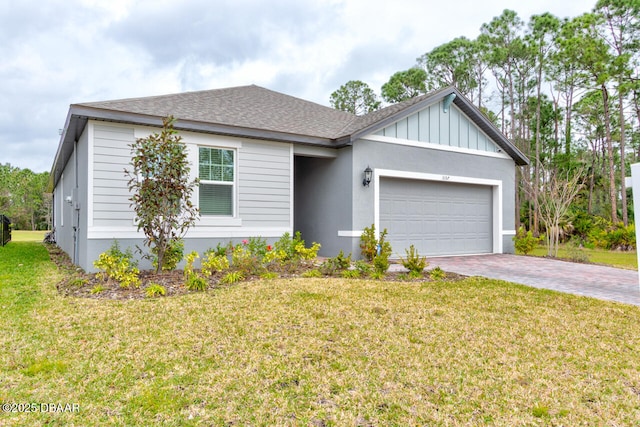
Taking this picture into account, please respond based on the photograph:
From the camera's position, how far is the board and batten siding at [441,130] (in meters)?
10.2

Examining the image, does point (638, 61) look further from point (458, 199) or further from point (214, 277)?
point (214, 277)

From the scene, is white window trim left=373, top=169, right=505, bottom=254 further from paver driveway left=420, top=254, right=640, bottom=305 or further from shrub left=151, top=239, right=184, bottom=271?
shrub left=151, top=239, right=184, bottom=271

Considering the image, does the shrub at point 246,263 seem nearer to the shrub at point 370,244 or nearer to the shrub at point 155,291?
the shrub at point 155,291

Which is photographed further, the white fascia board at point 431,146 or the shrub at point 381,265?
the white fascia board at point 431,146

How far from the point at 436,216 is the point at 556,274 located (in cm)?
355

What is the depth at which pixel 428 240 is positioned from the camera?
10.6m

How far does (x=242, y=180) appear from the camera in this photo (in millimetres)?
8406


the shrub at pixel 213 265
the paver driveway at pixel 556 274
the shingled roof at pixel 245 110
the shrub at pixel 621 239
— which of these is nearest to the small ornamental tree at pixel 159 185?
the shrub at pixel 213 265

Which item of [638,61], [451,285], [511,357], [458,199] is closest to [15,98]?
[458,199]

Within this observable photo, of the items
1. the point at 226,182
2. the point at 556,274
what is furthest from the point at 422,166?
the point at 226,182

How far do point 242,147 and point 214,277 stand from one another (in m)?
Result: 3.19

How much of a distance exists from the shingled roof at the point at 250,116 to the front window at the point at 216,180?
1.71 ft

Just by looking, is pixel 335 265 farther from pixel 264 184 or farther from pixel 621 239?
pixel 621 239

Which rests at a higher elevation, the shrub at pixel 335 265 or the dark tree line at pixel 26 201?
the dark tree line at pixel 26 201
